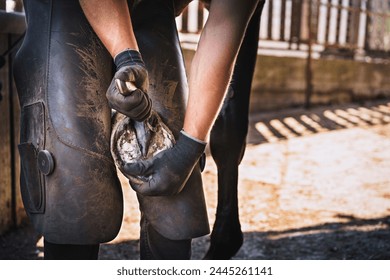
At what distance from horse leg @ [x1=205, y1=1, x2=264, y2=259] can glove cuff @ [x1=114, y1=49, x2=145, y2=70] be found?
2.34ft

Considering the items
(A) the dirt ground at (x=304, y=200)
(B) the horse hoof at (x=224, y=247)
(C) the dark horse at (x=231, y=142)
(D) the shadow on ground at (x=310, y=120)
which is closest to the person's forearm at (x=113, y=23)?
(C) the dark horse at (x=231, y=142)

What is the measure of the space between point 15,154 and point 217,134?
1.19m

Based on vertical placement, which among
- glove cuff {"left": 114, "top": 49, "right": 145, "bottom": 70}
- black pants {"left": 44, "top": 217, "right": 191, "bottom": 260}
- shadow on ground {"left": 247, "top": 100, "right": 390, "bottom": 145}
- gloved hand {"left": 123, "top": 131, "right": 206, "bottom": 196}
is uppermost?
glove cuff {"left": 114, "top": 49, "right": 145, "bottom": 70}

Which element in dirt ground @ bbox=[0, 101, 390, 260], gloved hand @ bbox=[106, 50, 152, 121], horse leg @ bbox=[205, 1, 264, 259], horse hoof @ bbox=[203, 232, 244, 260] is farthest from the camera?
dirt ground @ bbox=[0, 101, 390, 260]

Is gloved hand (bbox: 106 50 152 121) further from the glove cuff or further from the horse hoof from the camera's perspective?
the horse hoof

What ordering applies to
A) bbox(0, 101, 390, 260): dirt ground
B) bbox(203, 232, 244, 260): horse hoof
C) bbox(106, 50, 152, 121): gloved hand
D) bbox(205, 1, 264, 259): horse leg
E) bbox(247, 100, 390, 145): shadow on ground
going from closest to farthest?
1. bbox(106, 50, 152, 121): gloved hand
2. bbox(205, 1, 264, 259): horse leg
3. bbox(203, 232, 244, 260): horse hoof
4. bbox(0, 101, 390, 260): dirt ground
5. bbox(247, 100, 390, 145): shadow on ground

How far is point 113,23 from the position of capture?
1.19 metres

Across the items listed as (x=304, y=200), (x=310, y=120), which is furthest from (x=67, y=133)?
(x=310, y=120)

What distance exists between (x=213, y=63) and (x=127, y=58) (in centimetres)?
20

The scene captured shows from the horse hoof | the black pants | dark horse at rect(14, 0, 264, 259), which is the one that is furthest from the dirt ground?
dark horse at rect(14, 0, 264, 259)

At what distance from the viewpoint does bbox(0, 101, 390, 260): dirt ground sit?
2.39 meters

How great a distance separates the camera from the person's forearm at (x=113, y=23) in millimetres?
1183

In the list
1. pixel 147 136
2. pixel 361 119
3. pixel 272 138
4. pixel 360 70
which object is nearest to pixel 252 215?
pixel 147 136

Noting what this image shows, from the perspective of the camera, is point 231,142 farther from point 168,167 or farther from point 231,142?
point 168,167
